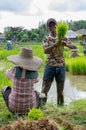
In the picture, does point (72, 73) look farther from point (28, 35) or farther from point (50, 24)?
point (28, 35)

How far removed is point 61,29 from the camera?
20.3 ft

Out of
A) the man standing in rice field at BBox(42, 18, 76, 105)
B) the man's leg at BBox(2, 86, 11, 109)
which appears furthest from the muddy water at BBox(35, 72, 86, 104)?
the man's leg at BBox(2, 86, 11, 109)

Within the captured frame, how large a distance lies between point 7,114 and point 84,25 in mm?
90204

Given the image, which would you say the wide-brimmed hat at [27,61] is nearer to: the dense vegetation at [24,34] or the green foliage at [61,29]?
the green foliage at [61,29]

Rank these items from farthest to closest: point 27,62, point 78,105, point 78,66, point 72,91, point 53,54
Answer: point 78,66
point 72,91
point 78,105
point 53,54
point 27,62

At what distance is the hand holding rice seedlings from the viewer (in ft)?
20.3

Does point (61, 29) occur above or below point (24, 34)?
above

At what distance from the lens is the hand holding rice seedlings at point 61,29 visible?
6.18 meters

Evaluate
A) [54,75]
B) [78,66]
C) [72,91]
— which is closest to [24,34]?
[78,66]

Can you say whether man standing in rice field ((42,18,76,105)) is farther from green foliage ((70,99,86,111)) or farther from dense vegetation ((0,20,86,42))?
dense vegetation ((0,20,86,42))

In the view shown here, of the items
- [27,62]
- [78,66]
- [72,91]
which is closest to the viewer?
[27,62]

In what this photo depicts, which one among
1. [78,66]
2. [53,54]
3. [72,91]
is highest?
[53,54]

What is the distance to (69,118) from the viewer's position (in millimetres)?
5371

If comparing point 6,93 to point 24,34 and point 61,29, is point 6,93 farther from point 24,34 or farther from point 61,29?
point 24,34
